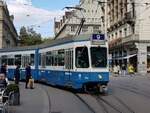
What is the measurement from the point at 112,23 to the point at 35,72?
1863 inches

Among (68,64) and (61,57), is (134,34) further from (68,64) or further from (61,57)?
(68,64)

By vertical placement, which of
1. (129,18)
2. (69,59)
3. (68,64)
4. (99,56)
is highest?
(129,18)

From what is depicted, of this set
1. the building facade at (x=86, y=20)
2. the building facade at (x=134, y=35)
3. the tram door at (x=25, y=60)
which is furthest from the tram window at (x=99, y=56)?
the building facade at (x=86, y=20)

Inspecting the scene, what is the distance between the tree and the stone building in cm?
2851

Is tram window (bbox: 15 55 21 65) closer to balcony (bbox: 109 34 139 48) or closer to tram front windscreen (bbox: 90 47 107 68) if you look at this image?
tram front windscreen (bbox: 90 47 107 68)

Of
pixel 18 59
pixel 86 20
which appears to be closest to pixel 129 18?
pixel 18 59

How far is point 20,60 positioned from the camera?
4144cm

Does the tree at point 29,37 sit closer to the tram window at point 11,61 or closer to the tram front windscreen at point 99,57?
the tram window at point 11,61

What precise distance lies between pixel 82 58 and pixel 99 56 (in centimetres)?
94

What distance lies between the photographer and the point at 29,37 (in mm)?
103875

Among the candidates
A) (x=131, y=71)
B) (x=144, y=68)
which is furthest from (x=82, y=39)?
(x=144, y=68)

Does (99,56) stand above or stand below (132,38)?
below

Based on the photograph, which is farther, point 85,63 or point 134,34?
point 134,34

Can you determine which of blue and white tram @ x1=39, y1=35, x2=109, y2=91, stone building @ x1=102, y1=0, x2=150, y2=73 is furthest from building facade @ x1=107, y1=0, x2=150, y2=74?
blue and white tram @ x1=39, y1=35, x2=109, y2=91
